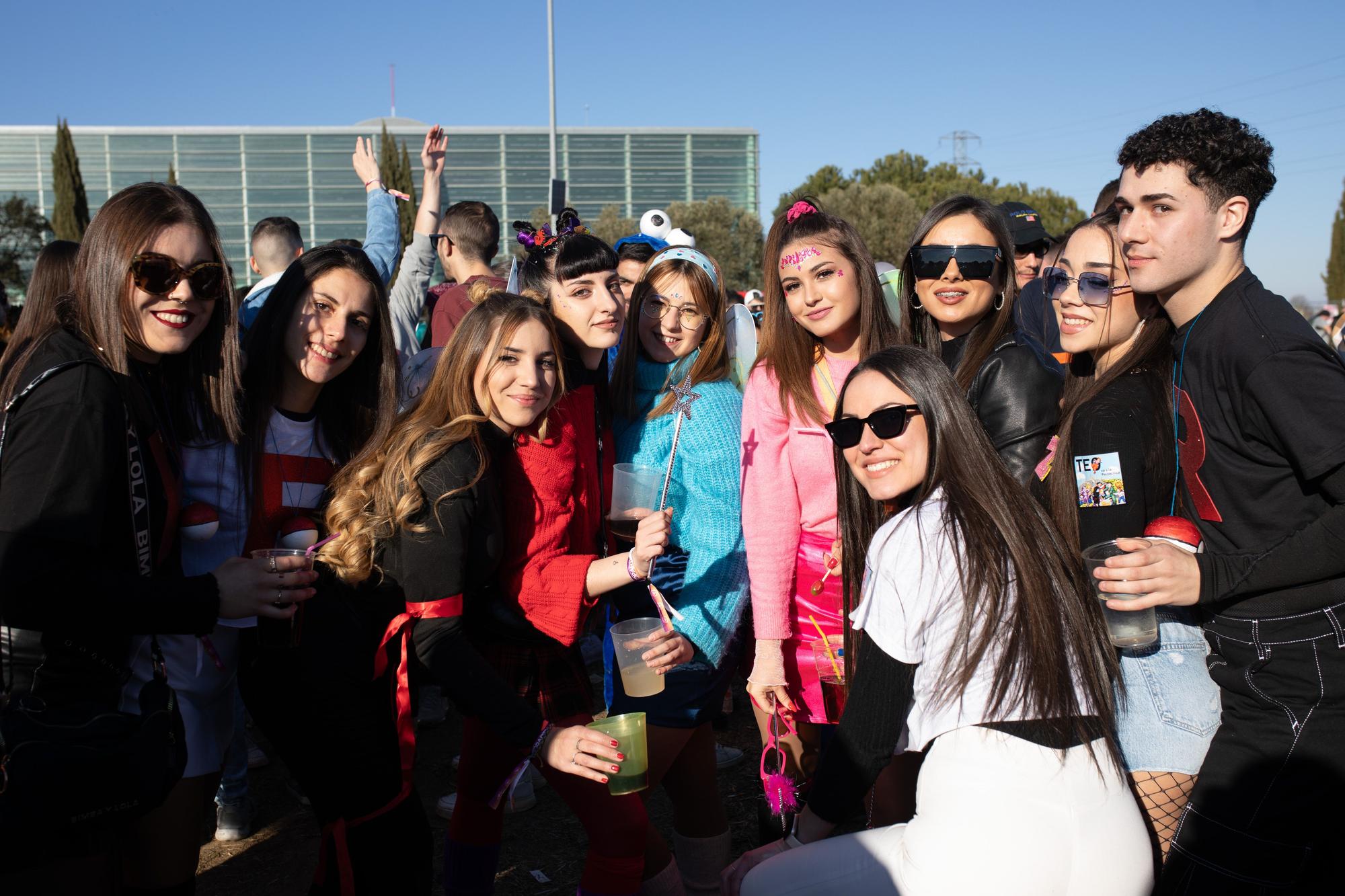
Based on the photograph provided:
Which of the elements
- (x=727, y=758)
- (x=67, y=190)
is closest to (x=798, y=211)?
(x=727, y=758)

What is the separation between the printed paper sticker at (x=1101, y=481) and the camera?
2.43 m

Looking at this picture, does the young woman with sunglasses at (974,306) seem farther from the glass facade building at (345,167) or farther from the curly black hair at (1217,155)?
the glass facade building at (345,167)

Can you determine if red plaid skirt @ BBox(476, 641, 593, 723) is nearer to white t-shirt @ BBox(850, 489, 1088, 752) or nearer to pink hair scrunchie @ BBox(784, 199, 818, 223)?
white t-shirt @ BBox(850, 489, 1088, 752)

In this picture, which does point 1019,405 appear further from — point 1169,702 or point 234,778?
point 234,778

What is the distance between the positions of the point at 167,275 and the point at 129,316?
6.2 inches

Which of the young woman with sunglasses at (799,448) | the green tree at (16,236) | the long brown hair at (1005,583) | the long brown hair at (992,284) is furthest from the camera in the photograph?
the green tree at (16,236)

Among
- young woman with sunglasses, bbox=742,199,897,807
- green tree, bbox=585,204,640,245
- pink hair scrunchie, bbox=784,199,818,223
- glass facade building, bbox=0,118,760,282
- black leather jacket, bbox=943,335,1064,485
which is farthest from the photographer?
glass facade building, bbox=0,118,760,282

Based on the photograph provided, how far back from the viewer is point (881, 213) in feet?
132

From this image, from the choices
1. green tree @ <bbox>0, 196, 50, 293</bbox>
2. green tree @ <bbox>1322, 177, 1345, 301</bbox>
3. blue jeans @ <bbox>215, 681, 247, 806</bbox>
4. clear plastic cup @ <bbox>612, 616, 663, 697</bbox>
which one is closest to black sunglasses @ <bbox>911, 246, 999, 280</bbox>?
clear plastic cup @ <bbox>612, 616, 663, 697</bbox>

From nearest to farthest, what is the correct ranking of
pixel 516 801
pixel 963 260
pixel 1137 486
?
1. pixel 1137 486
2. pixel 963 260
3. pixel 516 801

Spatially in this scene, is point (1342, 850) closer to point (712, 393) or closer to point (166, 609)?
point (712, 393)

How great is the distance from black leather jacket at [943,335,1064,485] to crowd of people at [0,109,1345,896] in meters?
0.02

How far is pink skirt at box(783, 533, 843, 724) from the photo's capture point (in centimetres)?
337

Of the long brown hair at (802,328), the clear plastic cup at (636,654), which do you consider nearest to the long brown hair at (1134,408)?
the long brown hair at (802,328)
